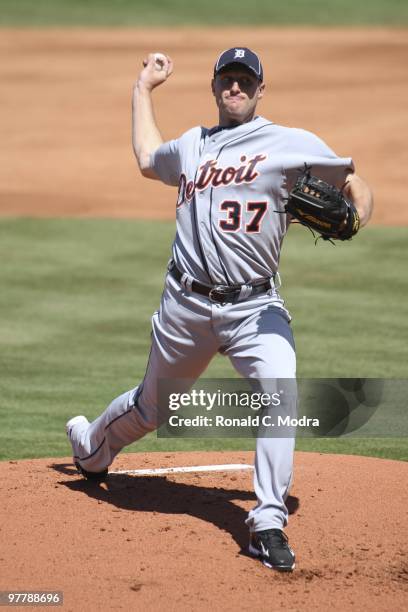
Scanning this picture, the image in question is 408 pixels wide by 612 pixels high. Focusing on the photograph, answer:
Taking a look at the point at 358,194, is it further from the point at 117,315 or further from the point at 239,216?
the point at 117,315

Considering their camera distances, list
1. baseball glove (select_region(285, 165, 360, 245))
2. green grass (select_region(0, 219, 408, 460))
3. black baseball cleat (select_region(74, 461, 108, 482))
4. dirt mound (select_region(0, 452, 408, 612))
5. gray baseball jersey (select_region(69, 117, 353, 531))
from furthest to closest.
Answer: green grass (select_region(0, 219, 408, 460)) → black baseball cleat (select_region(74, 461, 108, 482)) → gray baseball jersey (select_region(69, 117, 353, 531)) → baseball glove (select_region(285, 165, 360, 245)) → dirt mound (select_region(0, 452, 408, 612))

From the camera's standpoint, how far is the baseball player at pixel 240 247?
5246 mm

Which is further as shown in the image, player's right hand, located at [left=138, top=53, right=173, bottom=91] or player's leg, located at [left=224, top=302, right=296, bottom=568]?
player's right hand, located at [left=138, top=53, right=173, bottom=91]

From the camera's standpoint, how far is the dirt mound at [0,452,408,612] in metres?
4.78

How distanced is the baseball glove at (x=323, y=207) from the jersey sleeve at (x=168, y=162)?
711mm

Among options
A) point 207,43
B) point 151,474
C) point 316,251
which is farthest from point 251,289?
point 207,43

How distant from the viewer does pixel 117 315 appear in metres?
10.7

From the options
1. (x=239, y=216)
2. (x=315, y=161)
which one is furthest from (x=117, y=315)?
(x=315, y=161)

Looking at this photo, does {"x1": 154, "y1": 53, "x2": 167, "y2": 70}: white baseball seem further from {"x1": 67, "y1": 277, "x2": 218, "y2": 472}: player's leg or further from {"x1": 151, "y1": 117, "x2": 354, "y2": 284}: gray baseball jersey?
{"x1": 67, "y1": 277, "x2": 218, "y2": 472}: player's leg

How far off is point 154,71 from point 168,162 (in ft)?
2.03

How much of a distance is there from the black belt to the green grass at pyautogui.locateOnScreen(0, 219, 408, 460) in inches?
86.0

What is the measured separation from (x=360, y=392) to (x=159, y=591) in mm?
3982

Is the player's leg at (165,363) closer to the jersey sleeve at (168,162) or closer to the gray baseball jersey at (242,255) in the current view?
the gray baseball jersey at (242,255)

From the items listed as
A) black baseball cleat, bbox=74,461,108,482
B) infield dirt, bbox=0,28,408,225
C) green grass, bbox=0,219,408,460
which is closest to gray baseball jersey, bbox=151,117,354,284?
black baseball cleat, bbox=74,461,108,482
